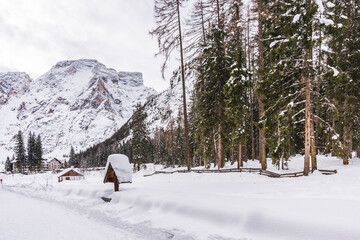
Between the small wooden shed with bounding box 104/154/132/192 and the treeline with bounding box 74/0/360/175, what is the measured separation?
6821 millimetres

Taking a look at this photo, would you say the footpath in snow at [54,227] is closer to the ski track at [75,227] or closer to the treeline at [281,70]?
the ski track at [75,227]

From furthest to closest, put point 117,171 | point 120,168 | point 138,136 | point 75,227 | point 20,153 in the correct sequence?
point 20,153
point 138,136
point 120,168
point 117,171
point 75,227

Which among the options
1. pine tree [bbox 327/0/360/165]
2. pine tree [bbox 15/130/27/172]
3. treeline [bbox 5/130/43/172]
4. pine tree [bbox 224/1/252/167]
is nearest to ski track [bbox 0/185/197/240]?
pine tree [bbox 224/1/252/167]

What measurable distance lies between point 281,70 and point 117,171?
36.4 ft

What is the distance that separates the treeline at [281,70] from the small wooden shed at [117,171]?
682cm

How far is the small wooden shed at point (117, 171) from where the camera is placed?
38.1 feet

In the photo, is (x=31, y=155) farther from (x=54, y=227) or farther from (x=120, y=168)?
(x=54, y=227)

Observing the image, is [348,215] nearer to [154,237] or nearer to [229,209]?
[229,209]

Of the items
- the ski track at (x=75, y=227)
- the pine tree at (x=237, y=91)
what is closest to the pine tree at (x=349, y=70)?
the pine tree at (x=237, y=91)

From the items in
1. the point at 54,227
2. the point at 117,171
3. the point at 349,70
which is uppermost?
the point at 349,70

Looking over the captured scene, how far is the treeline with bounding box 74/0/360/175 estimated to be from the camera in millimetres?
11894

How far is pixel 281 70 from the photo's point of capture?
42.4 feet

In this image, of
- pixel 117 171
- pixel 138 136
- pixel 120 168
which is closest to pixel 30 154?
pixel 138 136

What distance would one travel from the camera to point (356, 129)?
18.1 metres
